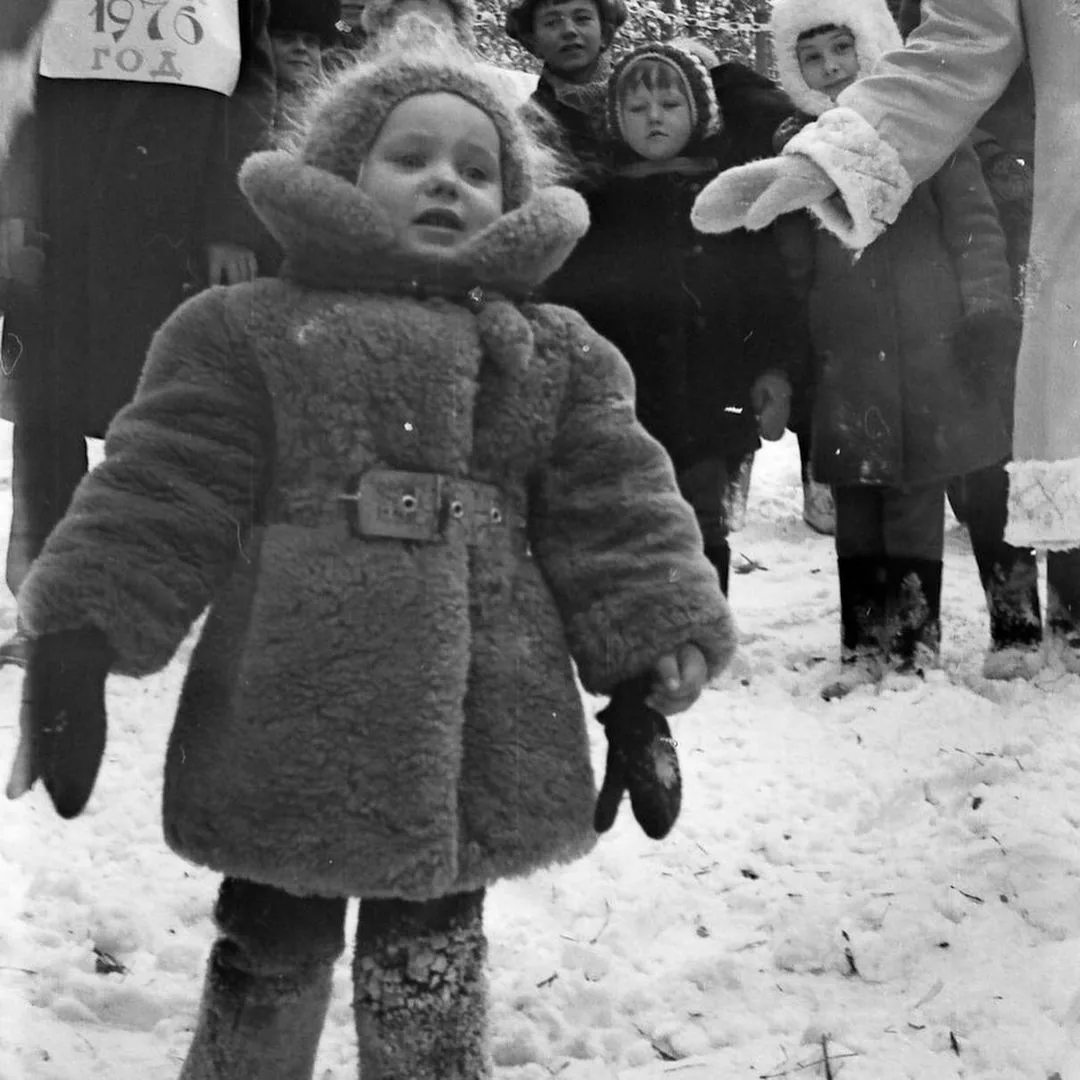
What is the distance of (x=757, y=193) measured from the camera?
111 cm

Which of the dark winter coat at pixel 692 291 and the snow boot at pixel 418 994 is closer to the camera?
the snow boot at pixel 418 994

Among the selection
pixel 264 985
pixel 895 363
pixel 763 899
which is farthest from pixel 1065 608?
pixel 264 985

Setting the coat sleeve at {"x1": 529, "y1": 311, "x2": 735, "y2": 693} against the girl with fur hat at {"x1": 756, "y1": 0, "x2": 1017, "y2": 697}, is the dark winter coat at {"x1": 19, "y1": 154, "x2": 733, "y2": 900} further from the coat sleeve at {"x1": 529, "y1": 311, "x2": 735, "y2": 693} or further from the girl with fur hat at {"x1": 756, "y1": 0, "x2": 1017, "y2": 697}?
the girl with fur hat at {"x1": 756, "y1": 0, "x2": 1017, "y2": 697}

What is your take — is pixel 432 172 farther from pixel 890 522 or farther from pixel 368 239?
pixel 890 522

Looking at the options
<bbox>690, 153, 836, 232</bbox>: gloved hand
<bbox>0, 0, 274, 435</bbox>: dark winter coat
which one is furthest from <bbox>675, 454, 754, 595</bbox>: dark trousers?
<bbox>0, 0, 274, 435</bbox>: dark winter coat

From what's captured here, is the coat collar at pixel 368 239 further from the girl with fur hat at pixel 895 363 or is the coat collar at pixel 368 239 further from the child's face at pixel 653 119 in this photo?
the girl with fur hat at pixel 895 363

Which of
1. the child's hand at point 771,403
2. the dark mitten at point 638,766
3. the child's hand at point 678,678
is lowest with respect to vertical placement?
the dark mitten at point 638,766

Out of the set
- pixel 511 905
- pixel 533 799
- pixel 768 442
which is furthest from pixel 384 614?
pixel 768 442

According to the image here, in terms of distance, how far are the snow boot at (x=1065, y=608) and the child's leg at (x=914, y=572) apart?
11cm

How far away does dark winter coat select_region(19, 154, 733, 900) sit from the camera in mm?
886

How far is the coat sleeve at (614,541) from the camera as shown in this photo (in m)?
0.94

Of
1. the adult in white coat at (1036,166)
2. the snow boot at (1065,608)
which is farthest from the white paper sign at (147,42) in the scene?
the snow boot at (1065,608)

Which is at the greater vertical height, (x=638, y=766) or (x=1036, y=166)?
(x=1036, y=166)

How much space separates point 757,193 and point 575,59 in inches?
7.9
